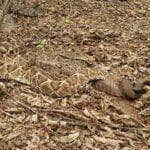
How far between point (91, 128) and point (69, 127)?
1.11 feet

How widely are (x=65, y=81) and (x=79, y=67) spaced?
106 centimetres

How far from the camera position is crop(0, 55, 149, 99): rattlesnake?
23.6ft

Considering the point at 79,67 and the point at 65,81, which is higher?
the point at 65,81

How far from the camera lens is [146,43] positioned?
9.65m

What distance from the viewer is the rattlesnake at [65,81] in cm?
718

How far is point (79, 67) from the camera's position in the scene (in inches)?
326

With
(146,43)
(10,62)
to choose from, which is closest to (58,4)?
(146,43)

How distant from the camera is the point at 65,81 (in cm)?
729

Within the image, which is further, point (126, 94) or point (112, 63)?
point (112, 63)

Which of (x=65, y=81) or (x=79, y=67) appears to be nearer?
(x=65, y=81)

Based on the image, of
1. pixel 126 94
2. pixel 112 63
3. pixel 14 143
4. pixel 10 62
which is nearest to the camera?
pixel 14 143

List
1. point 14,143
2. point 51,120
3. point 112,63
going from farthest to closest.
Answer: point 112,63
point 51,120
point 14,143

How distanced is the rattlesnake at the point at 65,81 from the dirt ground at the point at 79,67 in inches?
5.6

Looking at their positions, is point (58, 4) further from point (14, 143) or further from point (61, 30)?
point (14, 143)
